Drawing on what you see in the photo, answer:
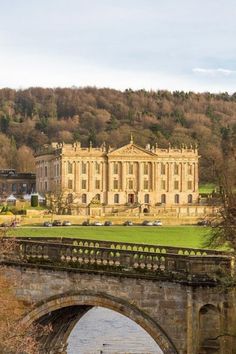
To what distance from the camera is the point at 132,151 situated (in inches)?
4564

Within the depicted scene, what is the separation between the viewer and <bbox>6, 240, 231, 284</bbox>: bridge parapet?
20.6m

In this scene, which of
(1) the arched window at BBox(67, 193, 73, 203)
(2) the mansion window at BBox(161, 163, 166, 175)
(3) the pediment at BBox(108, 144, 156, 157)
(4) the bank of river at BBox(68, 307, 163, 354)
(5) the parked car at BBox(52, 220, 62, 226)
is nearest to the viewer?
(4) the bank of river at BBox(68, 307, 163, 354)

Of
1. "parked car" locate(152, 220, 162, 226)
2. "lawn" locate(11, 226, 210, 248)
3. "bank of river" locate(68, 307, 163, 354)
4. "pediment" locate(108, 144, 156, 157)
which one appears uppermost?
"pediment" locate(108, 144, 156, 157)

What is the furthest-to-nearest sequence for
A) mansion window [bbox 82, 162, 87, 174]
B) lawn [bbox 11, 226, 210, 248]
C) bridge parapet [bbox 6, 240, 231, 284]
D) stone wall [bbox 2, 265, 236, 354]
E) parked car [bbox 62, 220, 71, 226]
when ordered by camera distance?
mansion window [bbox 82, 162, 87, 174] → parked car [bbox 62, 220, 71, 226] → lawn [bbox 11, 226, 210, 248] → bridge parapet [bbox 6, 240, 231, 284] → stone wall [bbox 2, 265, 236, 354]

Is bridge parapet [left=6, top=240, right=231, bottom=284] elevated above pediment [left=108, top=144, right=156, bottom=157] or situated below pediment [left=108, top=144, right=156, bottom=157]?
below

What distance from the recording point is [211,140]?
15975 centimetres

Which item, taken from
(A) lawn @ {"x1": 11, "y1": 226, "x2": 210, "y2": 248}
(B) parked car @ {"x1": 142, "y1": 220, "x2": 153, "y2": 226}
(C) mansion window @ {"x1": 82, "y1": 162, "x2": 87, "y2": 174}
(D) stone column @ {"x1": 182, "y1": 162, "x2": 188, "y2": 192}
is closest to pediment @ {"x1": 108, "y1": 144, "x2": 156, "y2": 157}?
(C) mansion window @ {"x1": 82, "y1": 162, "x2": 87, "y2": 174}

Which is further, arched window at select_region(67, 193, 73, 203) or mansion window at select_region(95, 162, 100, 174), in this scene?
mansion window at select_region(95, 162, 100, 174)

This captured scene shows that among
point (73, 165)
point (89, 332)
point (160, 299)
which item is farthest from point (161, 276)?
point (73, 165)

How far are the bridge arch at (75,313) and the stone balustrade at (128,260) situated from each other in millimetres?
842

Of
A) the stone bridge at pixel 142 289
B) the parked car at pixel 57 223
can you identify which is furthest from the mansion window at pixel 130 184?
the stone bridge at pixel 142 289

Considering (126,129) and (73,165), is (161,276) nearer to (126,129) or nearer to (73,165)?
(73,165)

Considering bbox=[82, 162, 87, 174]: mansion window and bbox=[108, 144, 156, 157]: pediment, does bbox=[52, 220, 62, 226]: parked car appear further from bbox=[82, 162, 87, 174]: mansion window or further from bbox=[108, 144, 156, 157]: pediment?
bbox=[108, 144, 156, 157]: pediment

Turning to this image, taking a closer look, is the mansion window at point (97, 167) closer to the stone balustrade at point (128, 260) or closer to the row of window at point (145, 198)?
the row of window at point (145, 198)
